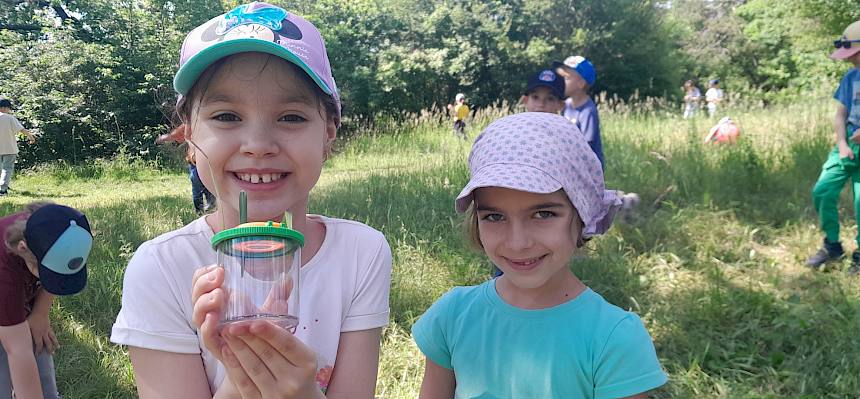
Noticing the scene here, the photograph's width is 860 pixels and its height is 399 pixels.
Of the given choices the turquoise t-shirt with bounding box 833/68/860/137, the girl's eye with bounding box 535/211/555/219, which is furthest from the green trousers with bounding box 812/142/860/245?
the girl's eye with bounding box 535/211/555/219

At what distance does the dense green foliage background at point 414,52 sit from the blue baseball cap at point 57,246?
9562mm

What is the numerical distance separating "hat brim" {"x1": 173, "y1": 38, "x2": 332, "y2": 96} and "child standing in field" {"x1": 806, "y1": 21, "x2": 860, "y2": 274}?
4283 mm

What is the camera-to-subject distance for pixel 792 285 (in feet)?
13.3

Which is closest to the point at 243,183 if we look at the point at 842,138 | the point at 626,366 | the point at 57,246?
the point at 626,366

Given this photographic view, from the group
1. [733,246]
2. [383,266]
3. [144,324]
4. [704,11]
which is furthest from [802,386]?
[704,11]

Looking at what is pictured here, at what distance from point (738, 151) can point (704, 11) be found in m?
34.1

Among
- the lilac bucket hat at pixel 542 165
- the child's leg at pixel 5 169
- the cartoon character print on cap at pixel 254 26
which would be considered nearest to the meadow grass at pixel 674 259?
the lilac bucket hat at pixel 542 165

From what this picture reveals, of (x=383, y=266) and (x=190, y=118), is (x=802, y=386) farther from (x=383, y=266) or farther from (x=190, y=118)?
(x=190, y=118)

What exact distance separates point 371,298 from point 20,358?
1710 millimetres

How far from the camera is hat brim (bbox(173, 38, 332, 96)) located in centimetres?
123

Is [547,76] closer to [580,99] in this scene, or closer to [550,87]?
[550,87]

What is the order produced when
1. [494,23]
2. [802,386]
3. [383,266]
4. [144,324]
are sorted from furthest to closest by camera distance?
[494,23] → [802,386] → [383,266] → [144,324]

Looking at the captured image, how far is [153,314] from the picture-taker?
48.8 inches

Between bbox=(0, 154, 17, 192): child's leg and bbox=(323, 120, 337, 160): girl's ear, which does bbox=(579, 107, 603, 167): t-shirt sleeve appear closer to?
bbox=(323, 120, 337, 160): girl's ear
